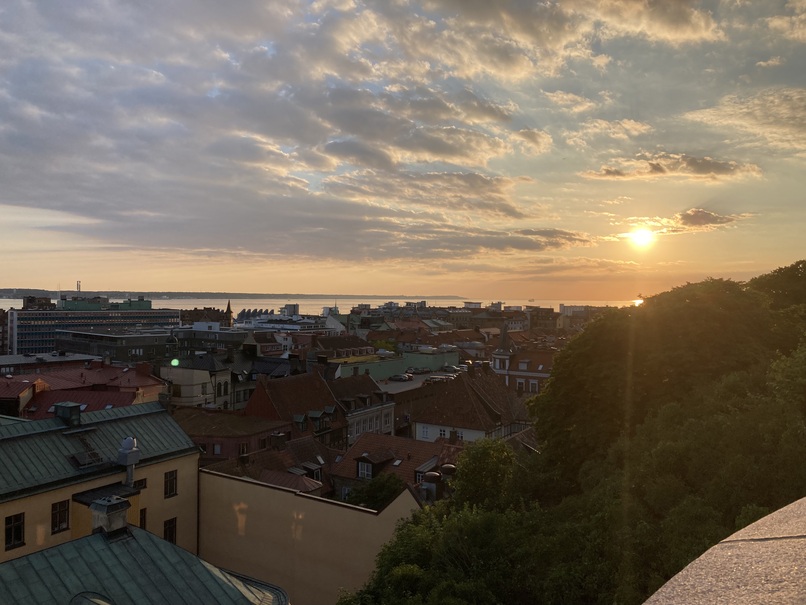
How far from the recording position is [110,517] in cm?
1620

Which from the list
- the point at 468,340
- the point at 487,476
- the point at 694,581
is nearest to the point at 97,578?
the point at 487,476

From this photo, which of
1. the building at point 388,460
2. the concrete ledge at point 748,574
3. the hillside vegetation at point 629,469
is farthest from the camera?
the building at point 388,460

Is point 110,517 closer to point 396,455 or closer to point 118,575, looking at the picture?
point 118,575

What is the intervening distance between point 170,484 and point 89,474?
3534mm

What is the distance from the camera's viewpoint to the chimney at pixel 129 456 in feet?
71.4

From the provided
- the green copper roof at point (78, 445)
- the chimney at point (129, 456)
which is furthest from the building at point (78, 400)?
the chimney at point (129, 456)

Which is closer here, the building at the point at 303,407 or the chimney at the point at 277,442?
the chimney at the point at 277,442

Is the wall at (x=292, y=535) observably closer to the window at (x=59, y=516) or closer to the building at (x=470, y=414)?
the window at (x=59, y=516)

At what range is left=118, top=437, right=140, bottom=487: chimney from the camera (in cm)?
2177

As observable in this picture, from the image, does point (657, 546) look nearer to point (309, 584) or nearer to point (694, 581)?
point (694, 581)

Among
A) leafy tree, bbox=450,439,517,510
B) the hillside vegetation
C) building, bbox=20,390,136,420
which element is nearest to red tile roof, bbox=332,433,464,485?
the hillside vegetation

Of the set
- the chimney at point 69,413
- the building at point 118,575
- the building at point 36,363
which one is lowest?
the building at point 36,363

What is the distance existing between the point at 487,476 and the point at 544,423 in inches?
160

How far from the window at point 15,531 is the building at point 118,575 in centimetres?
471
